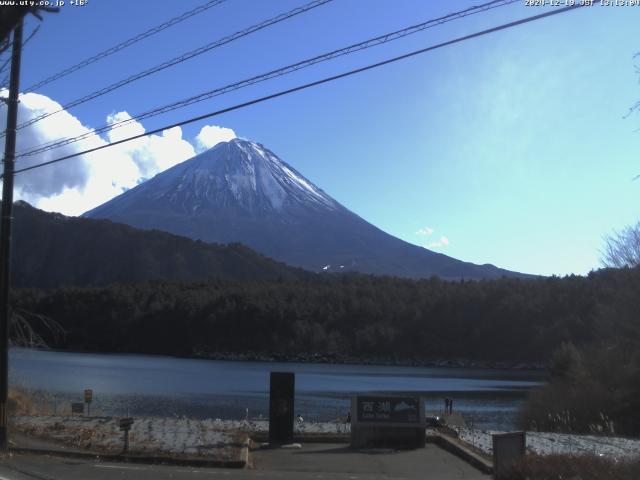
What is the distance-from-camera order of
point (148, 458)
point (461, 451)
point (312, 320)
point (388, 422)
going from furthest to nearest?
point (312, 320) → point (388, 422) → point (461, 451) → point (148, 458)

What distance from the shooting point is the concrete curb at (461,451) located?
14.0 meters

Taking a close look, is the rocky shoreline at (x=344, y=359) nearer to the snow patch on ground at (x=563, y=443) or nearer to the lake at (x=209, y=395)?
the lake at (x=209, y=395)

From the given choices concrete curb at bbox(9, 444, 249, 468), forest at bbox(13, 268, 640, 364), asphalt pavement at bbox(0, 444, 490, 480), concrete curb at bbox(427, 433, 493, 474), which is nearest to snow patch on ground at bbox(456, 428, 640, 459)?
concrete curb at bbox(427, 433, 493, 474)

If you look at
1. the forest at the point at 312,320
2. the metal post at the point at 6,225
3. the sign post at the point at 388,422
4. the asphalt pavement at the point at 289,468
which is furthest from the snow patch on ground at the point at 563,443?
the forest at the point at 312,320

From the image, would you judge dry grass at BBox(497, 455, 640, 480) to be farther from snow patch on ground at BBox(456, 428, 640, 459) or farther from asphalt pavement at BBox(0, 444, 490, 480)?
snow patch on ground at BBox(456, 428, 640, 459)

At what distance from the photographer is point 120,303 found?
471 ft

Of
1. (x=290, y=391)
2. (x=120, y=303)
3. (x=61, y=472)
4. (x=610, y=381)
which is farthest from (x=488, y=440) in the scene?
(x=120, y=303)

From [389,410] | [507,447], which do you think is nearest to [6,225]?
[389,410]

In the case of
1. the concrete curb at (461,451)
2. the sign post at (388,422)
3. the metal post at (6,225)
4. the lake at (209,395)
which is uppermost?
the metal post at (6,225)

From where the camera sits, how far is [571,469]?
35.5ft

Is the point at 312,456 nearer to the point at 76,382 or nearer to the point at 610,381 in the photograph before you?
the point at 610,381

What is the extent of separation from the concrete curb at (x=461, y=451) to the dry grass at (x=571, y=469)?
7.01ft

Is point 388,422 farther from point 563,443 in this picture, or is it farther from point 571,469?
point 571,469

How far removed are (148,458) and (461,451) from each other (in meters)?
6.13
